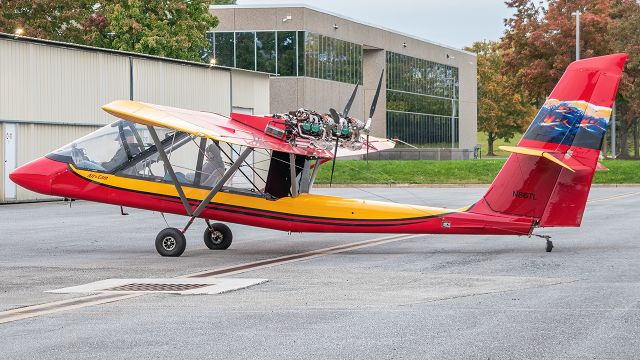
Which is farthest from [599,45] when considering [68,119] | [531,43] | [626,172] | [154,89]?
[68,119]

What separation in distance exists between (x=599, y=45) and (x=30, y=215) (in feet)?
193

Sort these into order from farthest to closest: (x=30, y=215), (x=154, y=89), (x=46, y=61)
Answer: (x=154, y=89) < (x=46, y=61) < (x=30, y=215)

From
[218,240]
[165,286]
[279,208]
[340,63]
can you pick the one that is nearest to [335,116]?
[279,208]

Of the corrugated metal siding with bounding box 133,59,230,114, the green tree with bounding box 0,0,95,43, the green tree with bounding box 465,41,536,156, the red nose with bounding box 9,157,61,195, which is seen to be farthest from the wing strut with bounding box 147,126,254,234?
the green tree with bounding box 465,41,536,156

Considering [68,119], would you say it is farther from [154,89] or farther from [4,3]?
[4,3]

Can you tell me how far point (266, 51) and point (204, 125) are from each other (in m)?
61.4

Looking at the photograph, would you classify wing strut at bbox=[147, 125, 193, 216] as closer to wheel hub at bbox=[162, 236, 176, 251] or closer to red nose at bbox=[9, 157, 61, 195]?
wheel hub at bbox=[162, 236, 176, 251]

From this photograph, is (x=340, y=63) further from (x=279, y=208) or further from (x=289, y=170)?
(x=279, y=208)

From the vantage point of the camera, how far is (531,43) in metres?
82.9

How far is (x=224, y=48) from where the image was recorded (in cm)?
7988

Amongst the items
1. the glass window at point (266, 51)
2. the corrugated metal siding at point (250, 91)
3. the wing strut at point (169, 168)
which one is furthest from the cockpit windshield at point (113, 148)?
the glass window at point (266, 51)

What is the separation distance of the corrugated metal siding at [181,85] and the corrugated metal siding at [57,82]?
1122 mm

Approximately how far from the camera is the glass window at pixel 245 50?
7925cm

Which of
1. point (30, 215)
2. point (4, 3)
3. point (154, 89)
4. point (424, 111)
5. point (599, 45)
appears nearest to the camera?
point (30, 215)
